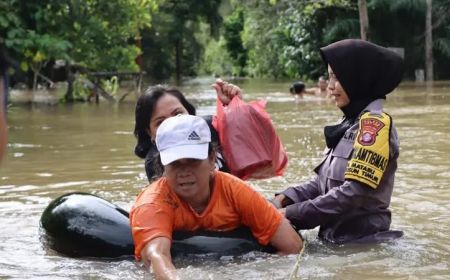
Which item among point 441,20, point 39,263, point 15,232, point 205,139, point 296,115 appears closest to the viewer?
point 205,139

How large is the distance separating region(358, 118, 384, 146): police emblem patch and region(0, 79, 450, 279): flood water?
0.64 m

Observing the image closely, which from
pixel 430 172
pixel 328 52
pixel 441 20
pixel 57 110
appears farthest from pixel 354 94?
pixel 441 20

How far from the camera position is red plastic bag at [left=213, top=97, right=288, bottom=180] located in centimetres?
492

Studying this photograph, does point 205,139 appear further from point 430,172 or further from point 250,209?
point 430,172

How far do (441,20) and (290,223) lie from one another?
2359 centimetres

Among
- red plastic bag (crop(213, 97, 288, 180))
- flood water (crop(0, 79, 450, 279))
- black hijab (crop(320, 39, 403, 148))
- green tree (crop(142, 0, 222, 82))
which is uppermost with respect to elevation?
green tree (crop(142, 0, 222, 82))

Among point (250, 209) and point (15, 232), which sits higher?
point (250, 209)

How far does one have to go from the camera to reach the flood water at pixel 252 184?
13.8ft

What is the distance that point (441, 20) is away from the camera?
26609 millimetres

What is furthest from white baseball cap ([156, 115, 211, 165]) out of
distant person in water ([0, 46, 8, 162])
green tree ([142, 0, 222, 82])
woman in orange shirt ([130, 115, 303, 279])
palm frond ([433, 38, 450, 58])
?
green tree ([142, 0, 222, 82])

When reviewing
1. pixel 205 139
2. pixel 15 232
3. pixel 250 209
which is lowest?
pixel 15 232

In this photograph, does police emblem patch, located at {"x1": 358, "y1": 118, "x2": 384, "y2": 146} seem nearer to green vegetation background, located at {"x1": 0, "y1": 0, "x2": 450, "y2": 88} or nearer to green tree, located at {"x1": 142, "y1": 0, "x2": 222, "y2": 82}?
green vegetation background, located at {"x1": 0, "y1": 0, "x2": 450, "y2": 88}

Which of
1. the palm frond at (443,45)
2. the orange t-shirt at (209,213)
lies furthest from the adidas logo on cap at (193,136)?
the palm frond at (443,45)

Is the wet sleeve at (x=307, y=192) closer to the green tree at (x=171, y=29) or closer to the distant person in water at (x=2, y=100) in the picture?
the distant person in water at (x=2, y=100)
